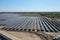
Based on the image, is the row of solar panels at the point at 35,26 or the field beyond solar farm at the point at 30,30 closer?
the field beyond solar farm at the point at 30,30

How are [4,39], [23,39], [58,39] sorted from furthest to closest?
[23,39] < [58,39] < [4,39]

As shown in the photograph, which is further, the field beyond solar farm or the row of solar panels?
the row of solar panels

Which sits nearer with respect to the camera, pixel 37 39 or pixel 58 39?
pixel 58 39

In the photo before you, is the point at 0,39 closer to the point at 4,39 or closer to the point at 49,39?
the point at 4,39

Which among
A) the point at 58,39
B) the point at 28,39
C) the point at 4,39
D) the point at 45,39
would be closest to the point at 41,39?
the point at 45,39

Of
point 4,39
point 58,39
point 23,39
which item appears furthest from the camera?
point 23,39

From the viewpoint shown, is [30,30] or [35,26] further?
[35,26]

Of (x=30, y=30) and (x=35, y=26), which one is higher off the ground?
→ (x=30, y=30)

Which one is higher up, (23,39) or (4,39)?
(4,39)

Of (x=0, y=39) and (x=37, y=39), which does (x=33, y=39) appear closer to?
(x=37, y=39)

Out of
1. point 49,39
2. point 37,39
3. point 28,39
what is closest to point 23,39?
point 28,39
